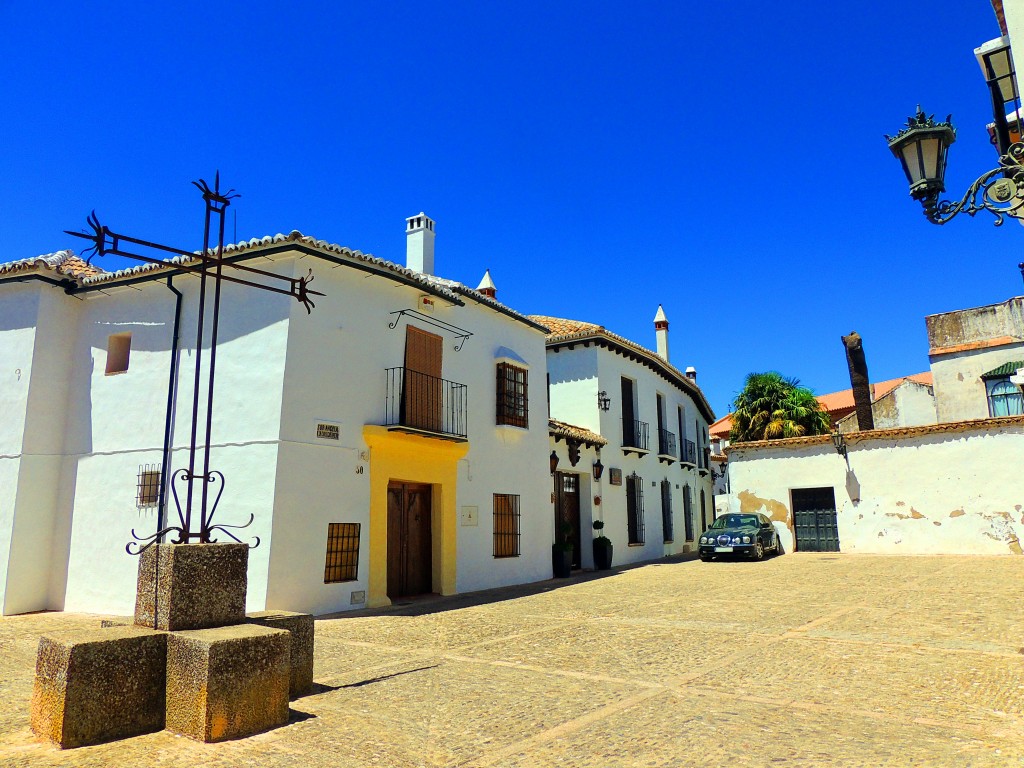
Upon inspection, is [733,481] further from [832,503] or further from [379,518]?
[379,518]

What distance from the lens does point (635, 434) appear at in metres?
20.9

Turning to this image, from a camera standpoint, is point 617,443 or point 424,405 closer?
point 424,405

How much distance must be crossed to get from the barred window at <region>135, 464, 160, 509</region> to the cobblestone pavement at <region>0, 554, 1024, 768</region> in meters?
1.81

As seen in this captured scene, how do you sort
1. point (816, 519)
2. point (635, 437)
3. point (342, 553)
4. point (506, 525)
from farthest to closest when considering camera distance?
point (816, 519), point (635, 437), point (506, 525), point (342, 553)

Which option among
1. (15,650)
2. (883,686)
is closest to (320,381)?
(15,650)

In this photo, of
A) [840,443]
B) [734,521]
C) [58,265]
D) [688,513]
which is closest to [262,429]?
[58,265]

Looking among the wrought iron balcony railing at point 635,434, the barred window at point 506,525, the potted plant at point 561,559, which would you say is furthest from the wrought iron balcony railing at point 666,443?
the barred window at point 506,525

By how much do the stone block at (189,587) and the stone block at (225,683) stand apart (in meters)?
0.16

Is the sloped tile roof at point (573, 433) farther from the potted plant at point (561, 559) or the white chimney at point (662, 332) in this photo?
the white chimney at point (662, 332)

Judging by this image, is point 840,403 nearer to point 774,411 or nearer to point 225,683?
point 774,411

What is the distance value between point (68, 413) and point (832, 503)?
19.1 m

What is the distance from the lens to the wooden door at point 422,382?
12.0 m

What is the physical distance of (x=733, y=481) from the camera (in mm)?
22359

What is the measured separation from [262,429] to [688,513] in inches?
731
